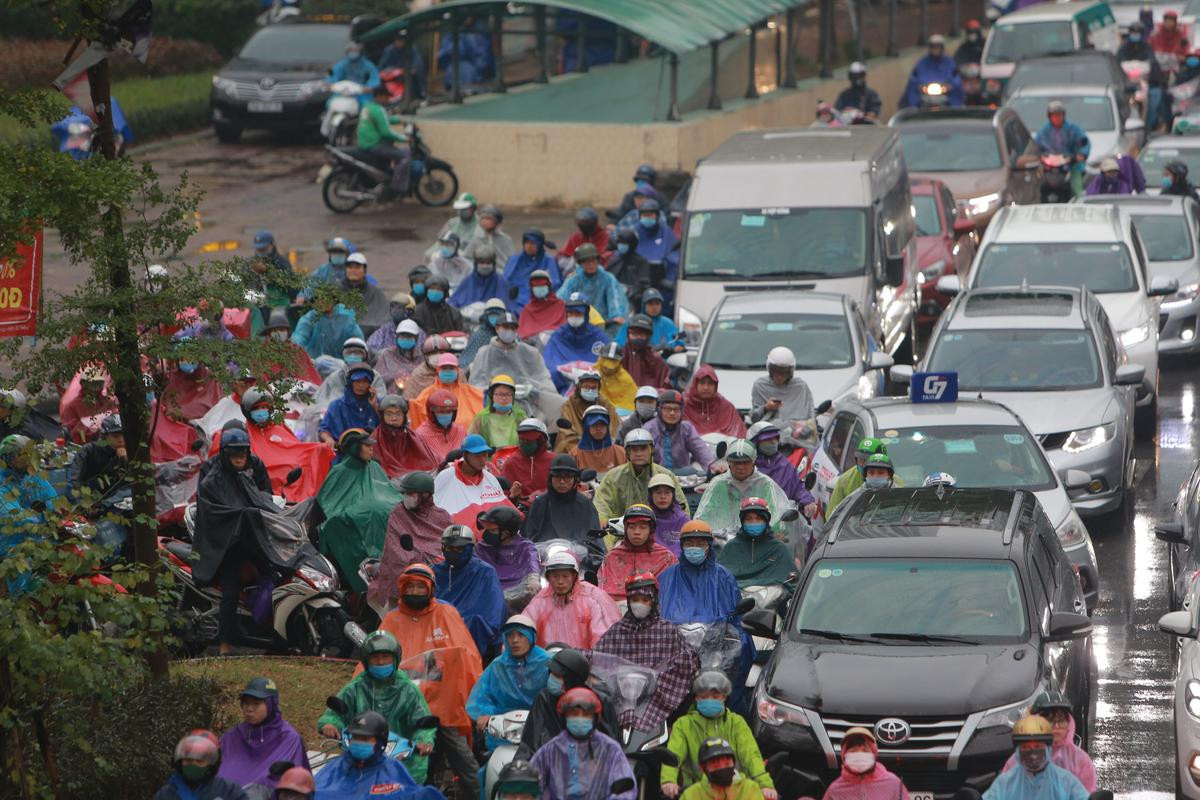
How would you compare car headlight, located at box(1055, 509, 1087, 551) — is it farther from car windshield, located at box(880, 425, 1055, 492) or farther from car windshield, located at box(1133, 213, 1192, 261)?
car windshield, located at box(1133, 213, 1192, 261)

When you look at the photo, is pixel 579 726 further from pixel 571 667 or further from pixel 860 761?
pixel 860 761

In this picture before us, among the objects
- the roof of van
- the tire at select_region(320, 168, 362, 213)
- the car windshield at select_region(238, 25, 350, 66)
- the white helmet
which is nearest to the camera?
the white helmet

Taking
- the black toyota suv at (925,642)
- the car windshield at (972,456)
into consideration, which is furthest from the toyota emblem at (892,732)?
the car windshield at (972,456)

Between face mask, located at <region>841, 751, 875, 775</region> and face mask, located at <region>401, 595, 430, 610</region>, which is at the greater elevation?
face mask, located at <region>401, 595, 430, 610</region>

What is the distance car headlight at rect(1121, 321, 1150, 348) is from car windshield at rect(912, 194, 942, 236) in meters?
4.93

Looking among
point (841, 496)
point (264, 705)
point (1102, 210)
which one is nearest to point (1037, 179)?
point (1102, 210)

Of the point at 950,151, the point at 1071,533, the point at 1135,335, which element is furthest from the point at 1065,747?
the point at 950,151

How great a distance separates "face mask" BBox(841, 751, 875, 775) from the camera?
32.4 feet

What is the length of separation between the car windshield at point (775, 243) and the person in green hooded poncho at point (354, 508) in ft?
22.4

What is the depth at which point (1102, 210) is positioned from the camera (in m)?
21.8

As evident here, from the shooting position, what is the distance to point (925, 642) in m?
11.1

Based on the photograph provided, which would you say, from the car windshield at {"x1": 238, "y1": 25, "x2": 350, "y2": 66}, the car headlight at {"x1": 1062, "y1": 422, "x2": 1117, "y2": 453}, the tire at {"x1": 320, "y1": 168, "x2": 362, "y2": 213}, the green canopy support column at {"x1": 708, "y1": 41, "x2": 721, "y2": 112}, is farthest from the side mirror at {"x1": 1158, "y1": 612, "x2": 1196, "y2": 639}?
the car windshield at {"x1": 238, "y1": 25, "x2": 350, "y2": 66}

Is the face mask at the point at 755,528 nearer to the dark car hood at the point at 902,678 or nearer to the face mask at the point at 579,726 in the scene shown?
the dark car hood at the point at 902,678

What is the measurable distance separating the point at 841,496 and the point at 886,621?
10.3ft
